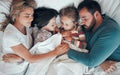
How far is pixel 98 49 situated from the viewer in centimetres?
179

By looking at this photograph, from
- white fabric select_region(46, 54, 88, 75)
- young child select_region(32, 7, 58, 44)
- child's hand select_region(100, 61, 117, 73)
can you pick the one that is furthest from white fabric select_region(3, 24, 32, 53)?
child's hand select_region(100, 61, 117, 73)

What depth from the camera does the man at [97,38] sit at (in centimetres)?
178

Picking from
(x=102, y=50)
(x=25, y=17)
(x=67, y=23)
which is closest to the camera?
(x=102, y=50)

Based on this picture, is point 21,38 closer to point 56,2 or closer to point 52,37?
A: point 52,37

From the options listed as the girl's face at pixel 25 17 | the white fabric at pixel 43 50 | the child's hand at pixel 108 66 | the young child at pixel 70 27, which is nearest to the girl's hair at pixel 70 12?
the young child at pixel 70 27

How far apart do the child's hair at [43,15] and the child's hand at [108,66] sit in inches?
21.6

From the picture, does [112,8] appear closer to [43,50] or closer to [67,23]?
[67,23]

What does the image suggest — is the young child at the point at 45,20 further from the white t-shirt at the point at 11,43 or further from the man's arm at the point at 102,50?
the man's arm at the point at 102,50

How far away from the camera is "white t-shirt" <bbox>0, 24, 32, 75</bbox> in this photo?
184 centimetres

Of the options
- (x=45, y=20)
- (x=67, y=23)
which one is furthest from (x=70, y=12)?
(x=45, y=20)

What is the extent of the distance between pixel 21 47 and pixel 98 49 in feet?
1.77

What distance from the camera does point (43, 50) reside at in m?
1.93

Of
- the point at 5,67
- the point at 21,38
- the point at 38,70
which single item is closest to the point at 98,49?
the point at 38,70

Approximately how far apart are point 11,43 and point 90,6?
658 mm
